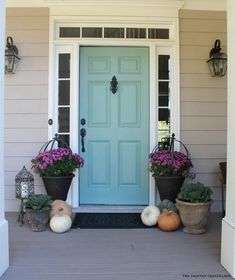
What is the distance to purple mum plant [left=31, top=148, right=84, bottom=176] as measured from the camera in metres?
3.73

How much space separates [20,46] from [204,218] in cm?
276

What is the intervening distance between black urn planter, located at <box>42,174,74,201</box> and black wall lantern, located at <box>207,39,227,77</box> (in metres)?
2.04

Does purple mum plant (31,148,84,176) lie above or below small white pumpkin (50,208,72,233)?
above

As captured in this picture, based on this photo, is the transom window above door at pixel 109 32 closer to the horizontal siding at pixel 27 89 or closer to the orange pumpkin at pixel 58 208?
the horizontal siding at pixel 27 89

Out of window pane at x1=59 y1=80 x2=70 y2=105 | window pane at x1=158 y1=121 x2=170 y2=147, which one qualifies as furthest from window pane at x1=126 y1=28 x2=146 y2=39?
window pane at x1=158 y1=121 x2=170 y2=147

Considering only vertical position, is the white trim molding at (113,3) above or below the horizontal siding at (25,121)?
above

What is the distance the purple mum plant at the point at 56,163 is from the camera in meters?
3.73

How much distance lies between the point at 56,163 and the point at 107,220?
80cm

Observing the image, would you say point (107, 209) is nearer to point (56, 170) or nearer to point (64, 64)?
point (56, 170)

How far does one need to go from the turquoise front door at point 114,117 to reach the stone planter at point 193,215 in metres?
0.98

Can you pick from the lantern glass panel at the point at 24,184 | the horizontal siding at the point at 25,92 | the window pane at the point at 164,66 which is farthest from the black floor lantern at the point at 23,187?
the window pane at the point at 164,66

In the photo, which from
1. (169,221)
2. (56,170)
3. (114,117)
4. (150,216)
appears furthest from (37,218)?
(114,117)

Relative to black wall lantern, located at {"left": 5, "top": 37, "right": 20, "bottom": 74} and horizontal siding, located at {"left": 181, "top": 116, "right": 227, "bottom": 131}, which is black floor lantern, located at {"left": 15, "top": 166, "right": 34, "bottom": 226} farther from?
horizontal siding, located at {"left": 181, "top": 116, "right": 227, "bottom": 131}

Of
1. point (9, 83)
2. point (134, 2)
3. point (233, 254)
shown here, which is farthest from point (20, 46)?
point (233, 254)
